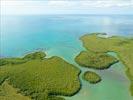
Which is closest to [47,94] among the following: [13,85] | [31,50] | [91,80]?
[13,85]

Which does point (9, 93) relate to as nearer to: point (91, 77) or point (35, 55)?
point (91, 77)

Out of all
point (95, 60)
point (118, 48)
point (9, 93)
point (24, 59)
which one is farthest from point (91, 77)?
point (118, 48)

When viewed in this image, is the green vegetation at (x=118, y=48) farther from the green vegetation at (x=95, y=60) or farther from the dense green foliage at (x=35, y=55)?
the dense green foliage at (x=35, y=55)

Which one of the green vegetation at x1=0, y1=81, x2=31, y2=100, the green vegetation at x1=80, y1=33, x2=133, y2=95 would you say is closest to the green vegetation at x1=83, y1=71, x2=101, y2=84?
the green vegetation at x1=80, y1=33, x2=133, y2=95

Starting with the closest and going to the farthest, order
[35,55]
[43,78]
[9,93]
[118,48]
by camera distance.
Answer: [9,93] < [43,78] < [35,55] < [118,48]

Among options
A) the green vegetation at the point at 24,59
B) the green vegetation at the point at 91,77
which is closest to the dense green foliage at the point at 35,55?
the green vegetation at the point at 24,59

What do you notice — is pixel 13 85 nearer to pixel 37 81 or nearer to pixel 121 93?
pixel 37 81
